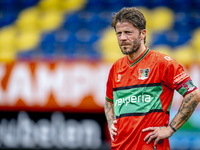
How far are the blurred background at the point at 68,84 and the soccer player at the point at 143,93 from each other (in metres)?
2.70

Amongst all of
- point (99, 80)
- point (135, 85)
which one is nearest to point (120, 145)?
point (135, 85)

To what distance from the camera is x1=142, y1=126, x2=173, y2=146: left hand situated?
6.92 ft

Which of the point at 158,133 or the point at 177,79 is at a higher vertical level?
the point at 177,79

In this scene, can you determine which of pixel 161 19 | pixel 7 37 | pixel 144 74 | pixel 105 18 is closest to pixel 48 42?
pixel 7 37

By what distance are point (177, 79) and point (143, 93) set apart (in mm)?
277

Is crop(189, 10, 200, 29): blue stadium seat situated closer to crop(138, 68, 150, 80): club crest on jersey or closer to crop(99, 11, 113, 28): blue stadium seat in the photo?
crop(99, 11, 113, 28): blue stadium seat

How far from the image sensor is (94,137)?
16.7ft

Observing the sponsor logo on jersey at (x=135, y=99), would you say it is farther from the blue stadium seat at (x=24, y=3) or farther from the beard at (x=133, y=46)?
the blue stadium seat at (x=24, y=3)

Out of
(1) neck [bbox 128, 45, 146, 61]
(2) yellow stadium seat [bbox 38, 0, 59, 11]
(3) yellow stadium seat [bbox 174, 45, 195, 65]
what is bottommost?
(1) neck [bbox 128, 45, 146, 61]

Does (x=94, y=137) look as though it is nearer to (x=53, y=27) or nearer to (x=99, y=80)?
(x=99, y=80)

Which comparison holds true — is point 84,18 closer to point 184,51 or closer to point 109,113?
point 184,51

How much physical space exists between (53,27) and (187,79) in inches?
210

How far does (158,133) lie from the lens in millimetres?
2109

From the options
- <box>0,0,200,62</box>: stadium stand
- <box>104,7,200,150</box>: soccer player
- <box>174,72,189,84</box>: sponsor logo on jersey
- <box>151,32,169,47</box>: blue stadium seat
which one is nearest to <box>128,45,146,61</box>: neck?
<box>104,7,200,150</box>: soccer player
